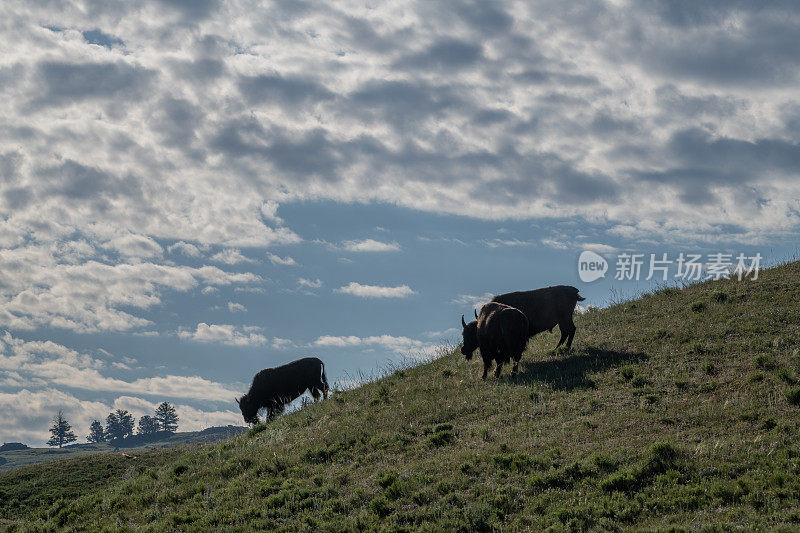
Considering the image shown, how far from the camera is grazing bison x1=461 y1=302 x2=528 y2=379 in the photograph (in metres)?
22.3

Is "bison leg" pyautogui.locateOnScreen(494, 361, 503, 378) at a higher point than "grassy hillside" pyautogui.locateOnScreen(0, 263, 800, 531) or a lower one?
higher

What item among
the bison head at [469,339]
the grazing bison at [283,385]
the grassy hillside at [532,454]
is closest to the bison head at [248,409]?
the grazing bison at [283,385]

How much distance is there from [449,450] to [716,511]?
6.94m

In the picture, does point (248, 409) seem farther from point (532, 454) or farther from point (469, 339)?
point (532, 454)

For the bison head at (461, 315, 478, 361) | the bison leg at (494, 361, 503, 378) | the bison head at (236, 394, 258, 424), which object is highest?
the bison head at (461, 315, 478, 361)

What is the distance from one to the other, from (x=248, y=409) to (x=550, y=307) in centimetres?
1773

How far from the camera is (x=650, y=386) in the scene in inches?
711

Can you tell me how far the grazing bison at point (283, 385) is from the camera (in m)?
31.7

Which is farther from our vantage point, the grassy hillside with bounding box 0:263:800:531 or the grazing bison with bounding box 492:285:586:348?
the grazing bison with bounding box 492:285:586:348

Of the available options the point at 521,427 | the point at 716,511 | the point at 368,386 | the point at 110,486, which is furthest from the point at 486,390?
the point at 110,486

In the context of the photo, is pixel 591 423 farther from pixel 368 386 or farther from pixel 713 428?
pixel 368 386

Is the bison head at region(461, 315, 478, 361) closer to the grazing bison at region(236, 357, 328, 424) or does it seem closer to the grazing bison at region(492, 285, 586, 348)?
the grazing bison at region(492, 285, 586, 348)

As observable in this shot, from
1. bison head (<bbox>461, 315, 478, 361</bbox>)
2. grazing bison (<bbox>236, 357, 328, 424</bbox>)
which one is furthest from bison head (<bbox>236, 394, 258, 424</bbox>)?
bison head (<bbox>461, 315, 478, 361</bbox>)

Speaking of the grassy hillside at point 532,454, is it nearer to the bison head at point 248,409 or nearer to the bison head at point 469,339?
the bison head at point 469,339
